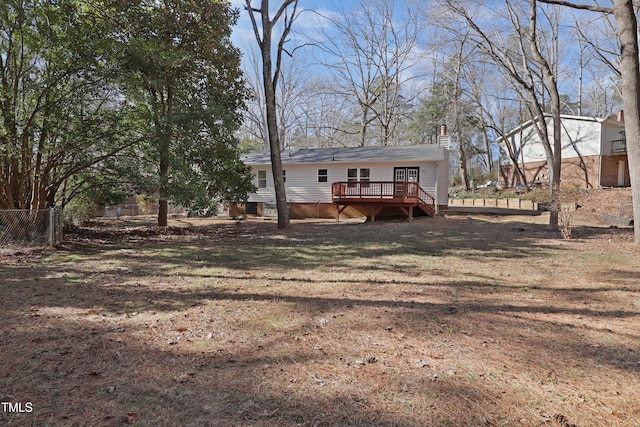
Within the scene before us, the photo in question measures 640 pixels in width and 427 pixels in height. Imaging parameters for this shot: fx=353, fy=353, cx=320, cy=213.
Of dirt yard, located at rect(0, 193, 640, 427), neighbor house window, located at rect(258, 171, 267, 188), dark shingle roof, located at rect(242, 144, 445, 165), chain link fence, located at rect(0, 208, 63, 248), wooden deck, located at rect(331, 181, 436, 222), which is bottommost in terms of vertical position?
dirt yard, located at rect(0, 193, 640, 427)

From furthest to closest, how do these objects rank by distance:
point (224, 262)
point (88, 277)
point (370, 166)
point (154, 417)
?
point (370, 166)
point (224, 262)
point (88, 277)
point (154, 417)

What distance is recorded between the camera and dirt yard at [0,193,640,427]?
8.18ft

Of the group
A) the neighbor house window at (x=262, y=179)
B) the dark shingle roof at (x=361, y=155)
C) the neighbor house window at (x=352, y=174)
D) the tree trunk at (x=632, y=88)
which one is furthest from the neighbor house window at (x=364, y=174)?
the tree trunk at (x=632, y=88)

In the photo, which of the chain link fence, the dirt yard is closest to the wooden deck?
the dirt yard

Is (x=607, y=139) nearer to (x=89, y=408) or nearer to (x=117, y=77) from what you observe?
(x=117, y=77)

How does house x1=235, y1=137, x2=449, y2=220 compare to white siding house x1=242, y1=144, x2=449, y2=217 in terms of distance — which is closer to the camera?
house x1=235, y1=137, x2=449, y2=220

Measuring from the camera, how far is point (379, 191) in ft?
57.7

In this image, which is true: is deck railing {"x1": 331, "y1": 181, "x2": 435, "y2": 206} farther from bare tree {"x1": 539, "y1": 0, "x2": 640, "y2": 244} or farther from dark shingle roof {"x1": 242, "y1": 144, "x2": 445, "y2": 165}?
bare tree {"x1": 539, "y1": 0, "x2": 640, "y2": 244}

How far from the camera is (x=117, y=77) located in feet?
31.1

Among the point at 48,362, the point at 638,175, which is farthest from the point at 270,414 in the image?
the point at 638,175

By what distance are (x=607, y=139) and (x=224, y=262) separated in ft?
94.4

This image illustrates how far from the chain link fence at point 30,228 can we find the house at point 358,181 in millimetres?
11410

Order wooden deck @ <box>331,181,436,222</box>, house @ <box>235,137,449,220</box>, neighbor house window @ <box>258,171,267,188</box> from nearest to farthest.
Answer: wooden deck @ <box>331,181,436,222</box> → house @ <box>235,137,449,220</box> → neighbor house window @ <box>258,171,267,188</box>

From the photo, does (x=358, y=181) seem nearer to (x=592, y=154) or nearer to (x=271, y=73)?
(x=271, y=73)
